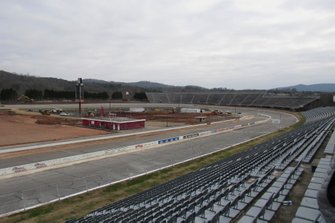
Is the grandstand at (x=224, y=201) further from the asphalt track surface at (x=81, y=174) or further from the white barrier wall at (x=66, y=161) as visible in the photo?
the white barrier wall at (x=66, y=161)

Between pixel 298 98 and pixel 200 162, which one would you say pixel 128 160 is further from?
pixel 298 98

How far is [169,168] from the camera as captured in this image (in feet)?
92.6

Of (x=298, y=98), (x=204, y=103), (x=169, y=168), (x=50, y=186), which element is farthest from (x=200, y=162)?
(x=204, y=103)

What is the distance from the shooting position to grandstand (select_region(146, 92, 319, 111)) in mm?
113350

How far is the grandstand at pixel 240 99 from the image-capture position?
11335 centimetres

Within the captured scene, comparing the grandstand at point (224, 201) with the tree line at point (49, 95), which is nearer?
the grandstand at point (224, 201)

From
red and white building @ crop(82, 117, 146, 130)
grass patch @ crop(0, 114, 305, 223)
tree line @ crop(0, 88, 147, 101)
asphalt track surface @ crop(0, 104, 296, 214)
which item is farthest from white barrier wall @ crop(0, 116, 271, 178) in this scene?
tree line @ crop(0, 88, 147, 101)

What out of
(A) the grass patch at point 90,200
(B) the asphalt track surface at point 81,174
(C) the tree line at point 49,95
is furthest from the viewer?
(C) the tree line at point 49,95

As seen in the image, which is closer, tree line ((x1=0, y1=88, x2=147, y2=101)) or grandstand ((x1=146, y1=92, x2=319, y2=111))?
grandstand ((x1=146, y1=92, x2=319, y2=111))

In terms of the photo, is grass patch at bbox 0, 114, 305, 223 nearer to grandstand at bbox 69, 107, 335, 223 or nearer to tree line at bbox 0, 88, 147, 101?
grandstand at bbox 69, 107, 335, 223

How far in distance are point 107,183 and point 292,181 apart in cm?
1476

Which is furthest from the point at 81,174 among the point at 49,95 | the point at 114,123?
the point at 49,95

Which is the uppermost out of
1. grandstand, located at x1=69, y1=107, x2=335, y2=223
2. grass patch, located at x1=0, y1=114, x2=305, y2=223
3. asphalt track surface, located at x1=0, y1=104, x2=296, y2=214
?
grandstand, located at x1=69, y1=107, x2=335, y2=223

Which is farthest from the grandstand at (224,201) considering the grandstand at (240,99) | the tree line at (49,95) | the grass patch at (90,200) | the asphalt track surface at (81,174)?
the tree line at (49,95)
